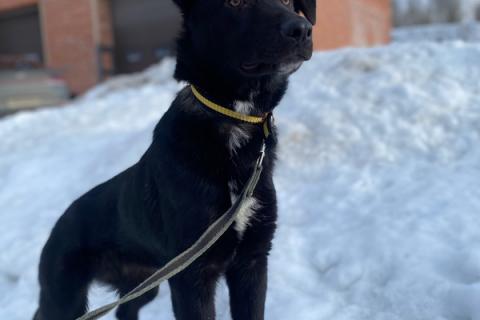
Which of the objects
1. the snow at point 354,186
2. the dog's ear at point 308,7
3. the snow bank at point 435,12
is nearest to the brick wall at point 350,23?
the snow at point 354,186

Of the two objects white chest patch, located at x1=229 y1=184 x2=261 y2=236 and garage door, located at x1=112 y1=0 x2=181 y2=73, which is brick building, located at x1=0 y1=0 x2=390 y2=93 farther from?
white chest patch, located at x1=229 y1=184 x2=261 y2=236

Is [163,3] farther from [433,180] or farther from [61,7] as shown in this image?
[433,180]

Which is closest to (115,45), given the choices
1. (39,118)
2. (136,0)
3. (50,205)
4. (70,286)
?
(136,0)

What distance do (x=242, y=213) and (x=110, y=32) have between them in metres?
11.6

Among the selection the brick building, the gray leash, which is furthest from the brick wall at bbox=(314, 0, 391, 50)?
the gray leash

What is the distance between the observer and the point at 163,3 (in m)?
11.4

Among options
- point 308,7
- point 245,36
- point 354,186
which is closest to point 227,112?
point 245,36

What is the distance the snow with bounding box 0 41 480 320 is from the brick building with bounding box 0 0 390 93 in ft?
17.9

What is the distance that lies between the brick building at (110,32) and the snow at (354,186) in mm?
5448

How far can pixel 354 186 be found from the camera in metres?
3.71

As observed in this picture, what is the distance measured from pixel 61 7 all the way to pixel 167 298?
1172cm

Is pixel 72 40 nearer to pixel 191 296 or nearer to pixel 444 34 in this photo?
pixel 191 296

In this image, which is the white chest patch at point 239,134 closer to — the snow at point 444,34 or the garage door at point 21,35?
the garage door at point 21,35

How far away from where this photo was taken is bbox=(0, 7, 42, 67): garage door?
45.8 ft
